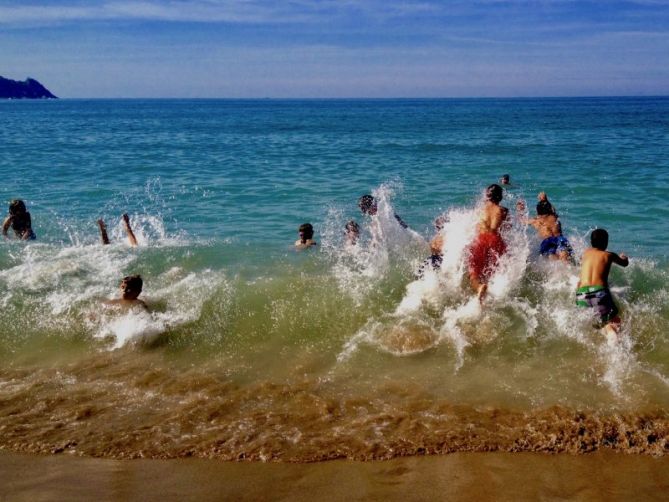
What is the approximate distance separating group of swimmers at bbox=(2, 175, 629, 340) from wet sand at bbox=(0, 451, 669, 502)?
263cm

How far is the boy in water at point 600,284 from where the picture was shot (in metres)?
6.75

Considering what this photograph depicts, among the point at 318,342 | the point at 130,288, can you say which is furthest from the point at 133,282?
the point at 318,342

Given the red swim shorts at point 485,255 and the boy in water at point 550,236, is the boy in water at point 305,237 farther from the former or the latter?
the boy in water at point 550,236

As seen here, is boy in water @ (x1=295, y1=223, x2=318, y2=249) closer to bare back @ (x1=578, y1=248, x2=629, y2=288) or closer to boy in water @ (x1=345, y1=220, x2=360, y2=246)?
boy in water @ (x1=345, y1=220, x2=360, y2=246)

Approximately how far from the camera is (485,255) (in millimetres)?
8016

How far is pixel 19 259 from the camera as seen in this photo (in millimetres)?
9836

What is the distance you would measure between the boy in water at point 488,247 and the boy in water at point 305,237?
11.3 feet

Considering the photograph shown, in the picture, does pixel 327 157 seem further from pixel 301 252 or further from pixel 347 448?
pixel 347 448

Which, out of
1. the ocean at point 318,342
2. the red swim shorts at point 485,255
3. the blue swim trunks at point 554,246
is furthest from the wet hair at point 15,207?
the blue swim trunks at point 554,246

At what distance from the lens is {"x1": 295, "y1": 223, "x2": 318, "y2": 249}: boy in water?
34.4 ft

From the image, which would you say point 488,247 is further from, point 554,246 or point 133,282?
point 133,282

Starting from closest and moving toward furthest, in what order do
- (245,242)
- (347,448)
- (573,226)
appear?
1. (347,448)
2. (245,242)
3. (573,226)

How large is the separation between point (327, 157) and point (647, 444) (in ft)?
72.8

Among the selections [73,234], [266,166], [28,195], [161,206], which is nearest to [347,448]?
[73,234]
